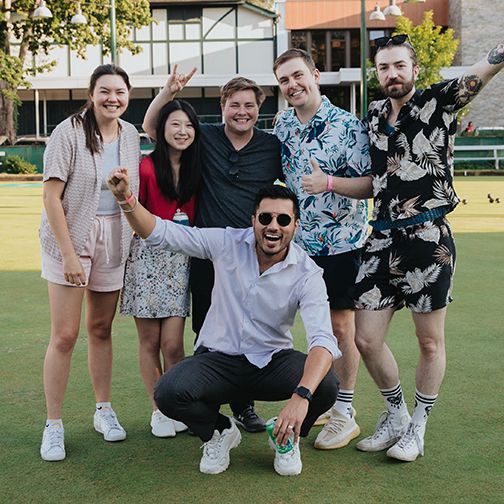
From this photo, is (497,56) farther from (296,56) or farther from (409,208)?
(296,56)

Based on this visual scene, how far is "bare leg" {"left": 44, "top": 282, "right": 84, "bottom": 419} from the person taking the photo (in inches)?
183

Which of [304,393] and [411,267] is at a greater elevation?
[411,267]

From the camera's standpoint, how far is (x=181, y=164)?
4.87 m

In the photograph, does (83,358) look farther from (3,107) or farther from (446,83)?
(3,107)

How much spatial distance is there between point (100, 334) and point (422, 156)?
76.2 inches

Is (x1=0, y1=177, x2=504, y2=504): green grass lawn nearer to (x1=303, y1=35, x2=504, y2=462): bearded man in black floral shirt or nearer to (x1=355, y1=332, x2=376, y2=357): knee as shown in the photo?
(x1=303, y1=35, x2=504, y2=462): bearded man in black floral shirt

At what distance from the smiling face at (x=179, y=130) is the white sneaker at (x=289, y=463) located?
1650 millimetres

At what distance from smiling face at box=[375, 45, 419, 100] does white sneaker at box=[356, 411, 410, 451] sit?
1622 mm

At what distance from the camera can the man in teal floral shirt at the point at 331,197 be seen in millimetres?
4789

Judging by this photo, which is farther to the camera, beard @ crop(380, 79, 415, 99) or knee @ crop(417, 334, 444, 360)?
knee @ crop(417, 334, 444, 360)

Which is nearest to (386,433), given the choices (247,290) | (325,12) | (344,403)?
(344,403)

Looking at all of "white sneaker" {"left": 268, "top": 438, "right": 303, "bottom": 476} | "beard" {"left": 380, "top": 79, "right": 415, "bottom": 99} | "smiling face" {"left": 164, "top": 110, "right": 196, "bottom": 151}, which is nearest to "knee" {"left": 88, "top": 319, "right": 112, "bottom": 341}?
"smiling face" {"left": 164, "top": 110, "right": 196, "bottom": 151}

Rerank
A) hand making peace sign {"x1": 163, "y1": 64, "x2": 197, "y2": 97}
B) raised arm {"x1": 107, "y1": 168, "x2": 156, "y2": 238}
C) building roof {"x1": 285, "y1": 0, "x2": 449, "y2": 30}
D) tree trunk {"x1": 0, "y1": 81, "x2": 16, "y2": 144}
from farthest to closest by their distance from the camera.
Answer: building roof {"x1": 285, "y1": 0, "x2": 449, "y2": 30}, tree trunk {"x1": 0, "y1": 81, "x2": 16, "y2": 144}, hand making peace sign {"x1": 163, "y1": 64, "x2": 197, "y2": 97}, raised arm {"x1": 107, "y1": 168, "x2": 156, "y2": 238}

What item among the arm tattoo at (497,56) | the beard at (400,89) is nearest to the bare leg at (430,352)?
the beard at (400,89)
